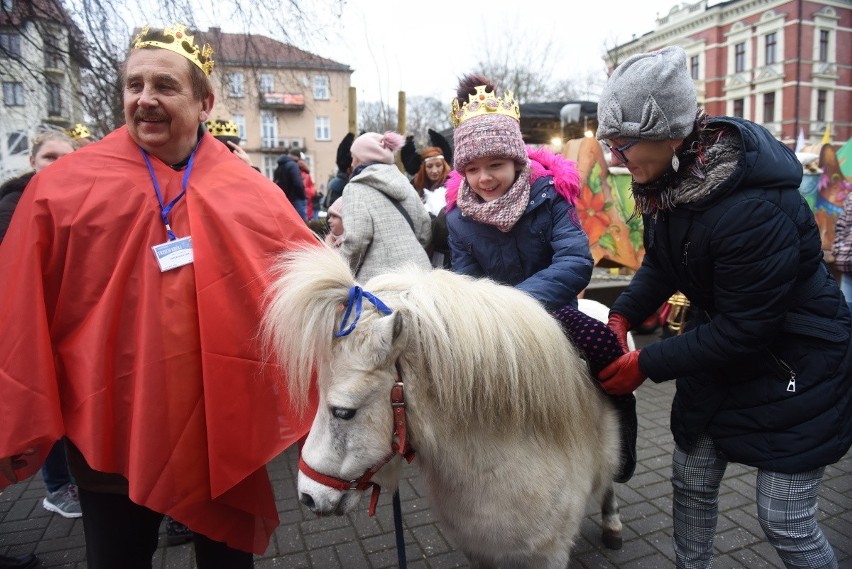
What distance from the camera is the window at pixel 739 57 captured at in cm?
3700

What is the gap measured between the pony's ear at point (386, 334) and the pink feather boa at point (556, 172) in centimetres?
121

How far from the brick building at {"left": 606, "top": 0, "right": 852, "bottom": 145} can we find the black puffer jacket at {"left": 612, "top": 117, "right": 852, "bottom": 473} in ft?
119

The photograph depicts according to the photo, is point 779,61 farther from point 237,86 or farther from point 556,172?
point 556,172

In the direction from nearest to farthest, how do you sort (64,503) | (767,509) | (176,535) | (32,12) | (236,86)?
1. (767,509)
2. (176,535)
3. (64,503)
4. (32,12)
5. (236,86)

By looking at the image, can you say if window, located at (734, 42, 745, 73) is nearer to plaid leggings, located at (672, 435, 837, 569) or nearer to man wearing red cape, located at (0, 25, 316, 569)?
plaid leggings, located at (672, 435, 837, 569)

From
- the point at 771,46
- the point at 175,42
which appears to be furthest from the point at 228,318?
the point at 771,46

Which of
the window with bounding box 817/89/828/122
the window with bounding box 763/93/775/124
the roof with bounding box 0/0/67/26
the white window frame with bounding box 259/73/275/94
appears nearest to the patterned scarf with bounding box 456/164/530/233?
the roof with bounding box 0/0/67/26

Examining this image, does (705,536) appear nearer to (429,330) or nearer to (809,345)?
(809,345)

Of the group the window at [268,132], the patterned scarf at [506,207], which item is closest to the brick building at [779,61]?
the window at [268,132]

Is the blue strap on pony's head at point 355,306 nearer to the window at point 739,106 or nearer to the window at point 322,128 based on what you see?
the window at point 739,106

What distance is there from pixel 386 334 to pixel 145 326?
0.73 metres

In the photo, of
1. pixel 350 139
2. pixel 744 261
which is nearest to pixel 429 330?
pixel 744 261

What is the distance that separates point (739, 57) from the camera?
37281mm

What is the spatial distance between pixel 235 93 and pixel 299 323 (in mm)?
7838
